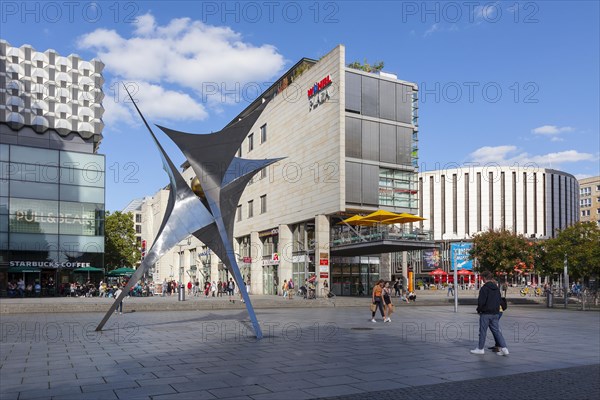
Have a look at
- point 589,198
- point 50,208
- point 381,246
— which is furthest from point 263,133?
point 589,198

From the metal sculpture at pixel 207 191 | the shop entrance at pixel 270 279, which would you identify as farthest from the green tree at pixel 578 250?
the shop entrance at pixel 270 279

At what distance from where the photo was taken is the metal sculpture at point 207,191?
58.5 ft

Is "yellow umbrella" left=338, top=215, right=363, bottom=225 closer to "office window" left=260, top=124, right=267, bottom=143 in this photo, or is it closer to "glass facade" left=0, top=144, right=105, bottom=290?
"office window" left=260, top=124, right=267, bottom=143

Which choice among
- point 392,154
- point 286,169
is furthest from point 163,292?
point 392,154

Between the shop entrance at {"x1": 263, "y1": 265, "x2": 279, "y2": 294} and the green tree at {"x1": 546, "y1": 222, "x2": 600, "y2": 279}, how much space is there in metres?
25.9

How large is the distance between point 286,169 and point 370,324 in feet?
106

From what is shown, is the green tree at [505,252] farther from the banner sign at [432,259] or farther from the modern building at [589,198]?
the modern building at [589,198]

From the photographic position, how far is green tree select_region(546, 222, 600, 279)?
32.6 m

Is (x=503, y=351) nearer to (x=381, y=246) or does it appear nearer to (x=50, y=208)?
(x=381, y=246)

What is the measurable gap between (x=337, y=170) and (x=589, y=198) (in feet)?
372

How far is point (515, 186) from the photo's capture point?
11862 centimetres

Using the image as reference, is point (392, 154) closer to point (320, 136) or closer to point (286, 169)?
point (320, 136)

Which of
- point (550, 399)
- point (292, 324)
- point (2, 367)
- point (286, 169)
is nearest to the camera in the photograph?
point (550, 399)

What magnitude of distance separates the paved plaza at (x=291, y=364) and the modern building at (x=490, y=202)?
10264 cm
